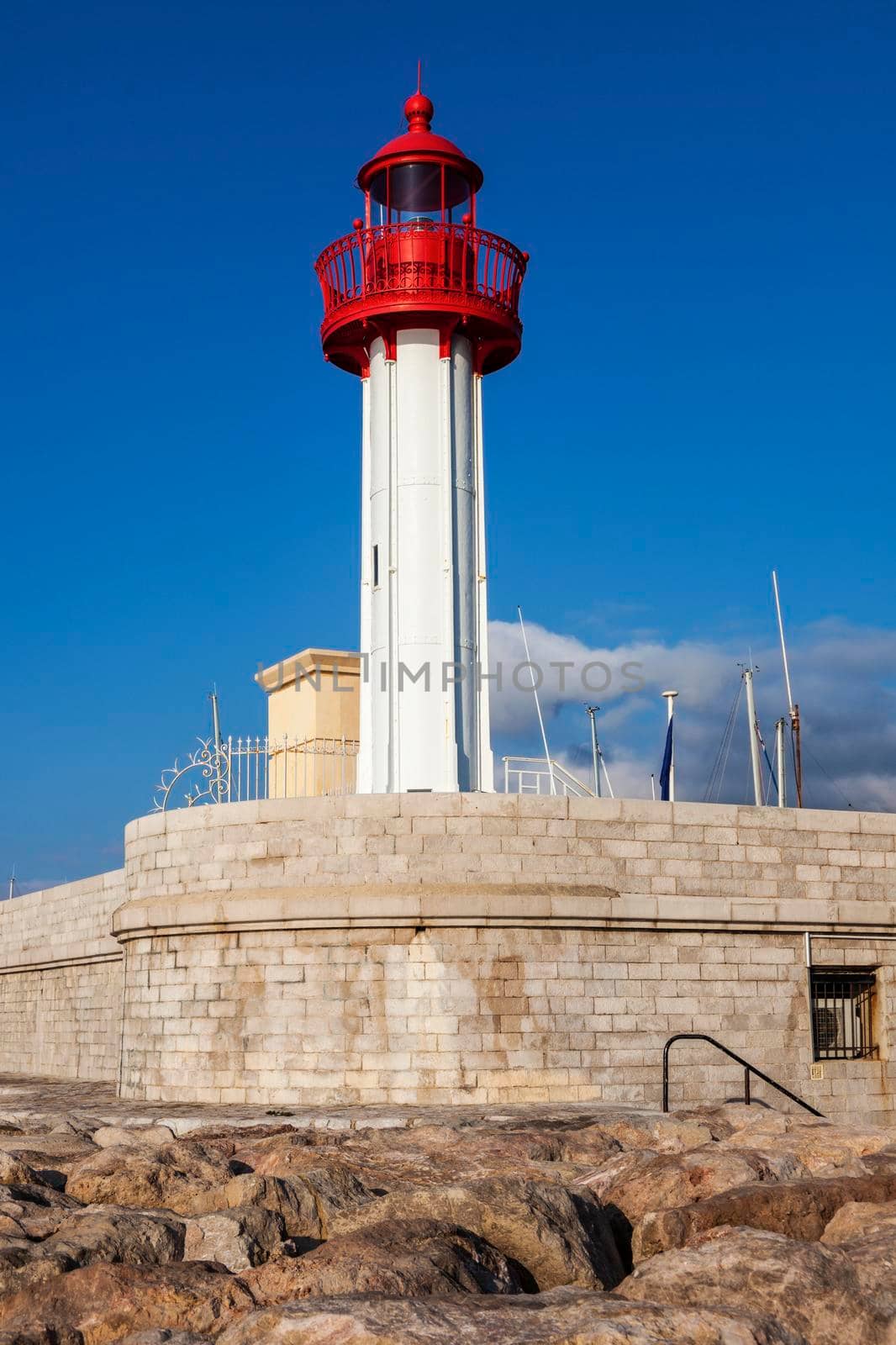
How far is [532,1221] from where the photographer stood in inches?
271

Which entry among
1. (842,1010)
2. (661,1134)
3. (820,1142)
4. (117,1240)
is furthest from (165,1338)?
(842,1010)

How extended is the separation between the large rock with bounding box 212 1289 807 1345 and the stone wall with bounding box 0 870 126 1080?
12.5 meters

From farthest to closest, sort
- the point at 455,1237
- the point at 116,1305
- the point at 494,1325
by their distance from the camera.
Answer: the point at 455,1237, the point at 116,1305, the point at 494,1325

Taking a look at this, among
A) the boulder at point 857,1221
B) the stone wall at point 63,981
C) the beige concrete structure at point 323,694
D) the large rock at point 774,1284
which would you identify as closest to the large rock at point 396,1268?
the large rock at point 774,1284

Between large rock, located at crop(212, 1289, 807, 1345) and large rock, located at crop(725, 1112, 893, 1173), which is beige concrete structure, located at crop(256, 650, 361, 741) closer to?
large rock, located at crop(725, 1112, 893, 1173)

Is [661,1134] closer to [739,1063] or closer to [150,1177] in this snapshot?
[739,1063]

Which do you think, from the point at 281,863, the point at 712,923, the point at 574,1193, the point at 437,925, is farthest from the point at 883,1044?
the point at 574,1193

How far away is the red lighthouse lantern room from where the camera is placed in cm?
1788

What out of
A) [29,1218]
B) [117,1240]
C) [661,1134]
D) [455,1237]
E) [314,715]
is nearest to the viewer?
[455,1237]

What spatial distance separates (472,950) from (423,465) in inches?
260

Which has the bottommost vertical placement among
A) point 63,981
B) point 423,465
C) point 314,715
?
point 63,981

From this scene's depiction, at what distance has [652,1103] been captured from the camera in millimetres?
13516

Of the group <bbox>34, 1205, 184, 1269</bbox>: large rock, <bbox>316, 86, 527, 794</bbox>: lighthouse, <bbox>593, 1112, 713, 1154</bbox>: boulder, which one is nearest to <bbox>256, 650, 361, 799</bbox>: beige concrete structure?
<bbox>316, 86, 527, 794</bbox>: lighthouse

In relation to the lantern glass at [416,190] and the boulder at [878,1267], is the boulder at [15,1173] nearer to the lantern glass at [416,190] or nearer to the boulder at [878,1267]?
the boulder at [878,1267]
